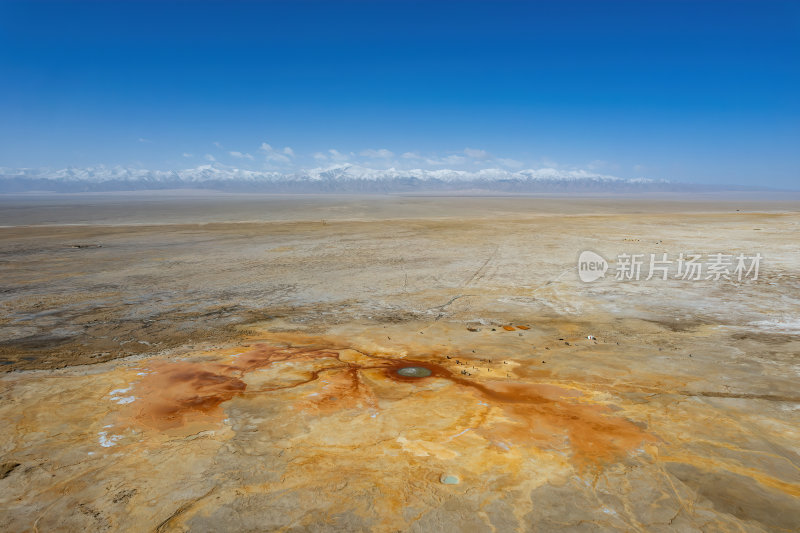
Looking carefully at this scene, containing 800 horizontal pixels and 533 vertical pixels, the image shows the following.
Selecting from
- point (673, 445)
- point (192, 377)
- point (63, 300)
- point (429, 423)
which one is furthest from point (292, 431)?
point (63, 300)

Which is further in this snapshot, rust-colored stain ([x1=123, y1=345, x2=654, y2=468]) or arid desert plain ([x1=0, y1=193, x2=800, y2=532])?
rust-colored stain ([x1=123, y1=345, x2=654, y2=468])

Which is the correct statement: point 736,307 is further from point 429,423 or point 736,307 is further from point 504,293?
point 429,423

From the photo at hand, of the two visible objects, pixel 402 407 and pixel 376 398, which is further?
pixel 376 398

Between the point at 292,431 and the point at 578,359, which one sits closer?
the point at 292,431

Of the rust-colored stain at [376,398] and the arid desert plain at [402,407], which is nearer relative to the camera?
the arid desert plain at [402,407]
